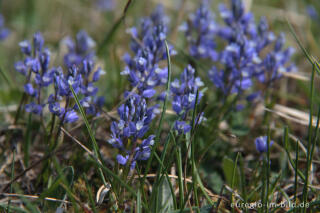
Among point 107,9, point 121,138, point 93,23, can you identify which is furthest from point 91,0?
point 121,138

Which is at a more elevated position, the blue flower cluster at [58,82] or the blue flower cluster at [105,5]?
the blue flower cluster at [105,5]

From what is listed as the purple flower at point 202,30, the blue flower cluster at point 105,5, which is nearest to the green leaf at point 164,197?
the purple flower at point 202,30

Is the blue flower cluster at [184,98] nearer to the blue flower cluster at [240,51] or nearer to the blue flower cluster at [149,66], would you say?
the blue flower cluster at [149,66]

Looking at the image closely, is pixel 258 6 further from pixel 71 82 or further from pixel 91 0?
pixel 71 82

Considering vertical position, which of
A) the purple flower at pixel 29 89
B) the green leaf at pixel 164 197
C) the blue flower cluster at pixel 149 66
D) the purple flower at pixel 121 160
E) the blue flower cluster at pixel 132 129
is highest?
the blue flower cluster at pixel 149 66

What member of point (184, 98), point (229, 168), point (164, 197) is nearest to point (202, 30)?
point (184, 98)
